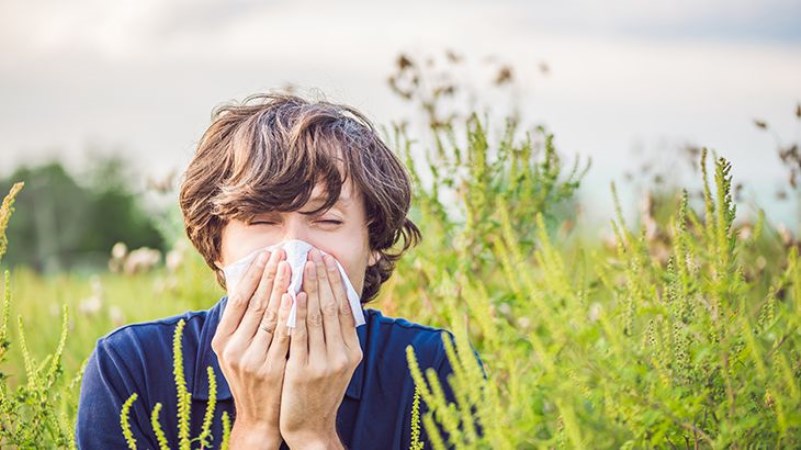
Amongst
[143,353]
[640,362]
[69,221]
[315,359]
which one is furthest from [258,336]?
[69,221]

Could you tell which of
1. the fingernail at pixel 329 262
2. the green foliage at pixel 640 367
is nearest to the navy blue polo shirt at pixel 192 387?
the fingernail at pixel 329 262

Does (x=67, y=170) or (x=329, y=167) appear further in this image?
(x=67, y=170)

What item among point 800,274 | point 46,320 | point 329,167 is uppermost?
point 329,167

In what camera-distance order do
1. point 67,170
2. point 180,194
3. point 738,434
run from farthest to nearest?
point 67,170
point 180,194
point 738,434

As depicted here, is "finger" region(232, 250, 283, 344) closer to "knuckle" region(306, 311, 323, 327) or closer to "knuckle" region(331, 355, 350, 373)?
"knuckle" region(306, 311, 323, 327)

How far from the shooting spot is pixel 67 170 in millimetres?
49594

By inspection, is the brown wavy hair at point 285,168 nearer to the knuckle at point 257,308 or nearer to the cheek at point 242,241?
the cheek at point 242,241

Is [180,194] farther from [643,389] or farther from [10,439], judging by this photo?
[643,389]

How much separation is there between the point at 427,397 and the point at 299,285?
942mm

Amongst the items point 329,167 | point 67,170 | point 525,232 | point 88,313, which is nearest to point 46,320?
point 88,313

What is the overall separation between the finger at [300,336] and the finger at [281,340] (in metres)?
0.02

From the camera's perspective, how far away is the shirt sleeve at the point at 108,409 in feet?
8.81

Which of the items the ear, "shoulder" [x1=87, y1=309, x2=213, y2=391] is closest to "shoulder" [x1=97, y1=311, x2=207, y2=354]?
"shoulder" [x1=87, y1=309, x2=213, y2=391]

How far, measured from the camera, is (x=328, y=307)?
2.57m
